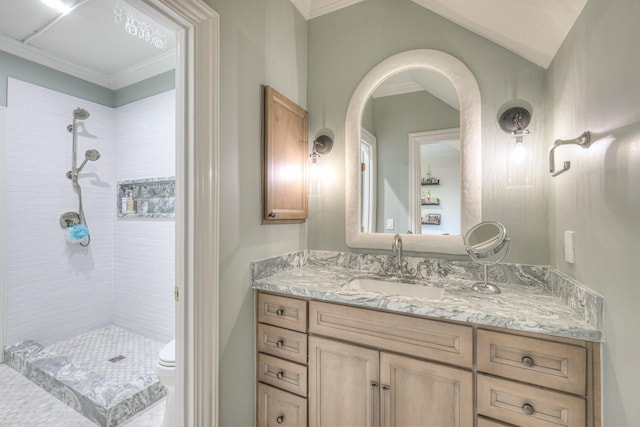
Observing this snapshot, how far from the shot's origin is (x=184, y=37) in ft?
3.84

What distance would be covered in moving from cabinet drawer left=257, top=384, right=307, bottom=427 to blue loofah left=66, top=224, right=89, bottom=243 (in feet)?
7.54

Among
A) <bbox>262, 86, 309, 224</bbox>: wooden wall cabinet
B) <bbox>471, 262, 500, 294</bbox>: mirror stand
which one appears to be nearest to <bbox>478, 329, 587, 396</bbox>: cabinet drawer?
<bbox>471, 262, 500, 294</bbox>: mirror stand

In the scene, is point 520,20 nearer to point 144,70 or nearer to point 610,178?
point 610,178

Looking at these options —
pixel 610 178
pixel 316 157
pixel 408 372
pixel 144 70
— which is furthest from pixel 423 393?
pixel 144 70

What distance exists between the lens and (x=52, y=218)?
98.3 inches

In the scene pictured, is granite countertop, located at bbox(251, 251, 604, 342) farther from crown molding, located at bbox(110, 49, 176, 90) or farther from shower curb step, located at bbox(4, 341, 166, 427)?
crown molding, located at bbox(110, 49, 176, 90)

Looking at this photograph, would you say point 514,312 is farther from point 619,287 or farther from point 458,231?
point 458,231

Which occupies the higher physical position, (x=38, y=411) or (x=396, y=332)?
(x=396, y=332)

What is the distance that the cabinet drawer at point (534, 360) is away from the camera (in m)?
0.89

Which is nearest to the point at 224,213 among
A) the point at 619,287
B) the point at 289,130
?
the point at 289,130

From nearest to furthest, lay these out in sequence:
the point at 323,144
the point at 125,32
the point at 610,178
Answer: the point at 610,178 < the point at 323,144 < the point at 125,32

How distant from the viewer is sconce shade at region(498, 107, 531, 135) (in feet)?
4.60

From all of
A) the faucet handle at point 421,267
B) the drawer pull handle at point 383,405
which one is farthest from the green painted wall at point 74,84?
the drawer pull handle at point 383,405

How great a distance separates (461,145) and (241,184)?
1196mm
